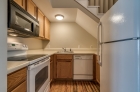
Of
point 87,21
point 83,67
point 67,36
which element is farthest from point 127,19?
point 67,36

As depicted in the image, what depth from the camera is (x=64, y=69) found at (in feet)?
10.9

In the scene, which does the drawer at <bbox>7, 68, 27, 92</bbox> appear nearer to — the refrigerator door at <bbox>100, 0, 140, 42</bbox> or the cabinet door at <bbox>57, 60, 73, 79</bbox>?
the refrigerator door at <bbox>100, 0, 140, 42</bbox>

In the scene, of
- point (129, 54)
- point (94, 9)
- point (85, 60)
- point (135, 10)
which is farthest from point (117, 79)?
point (85, 60)

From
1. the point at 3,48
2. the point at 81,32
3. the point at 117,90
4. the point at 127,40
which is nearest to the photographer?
the point at 3,48

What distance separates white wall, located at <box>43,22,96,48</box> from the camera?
4.03m

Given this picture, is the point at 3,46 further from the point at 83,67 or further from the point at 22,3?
the point at 83,67

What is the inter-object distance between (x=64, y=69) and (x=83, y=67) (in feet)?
1.88

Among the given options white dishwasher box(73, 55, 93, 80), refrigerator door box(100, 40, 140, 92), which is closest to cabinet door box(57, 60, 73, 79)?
white dishwasher box(73, 55, 93, 80)

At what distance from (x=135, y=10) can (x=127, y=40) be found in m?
0.25

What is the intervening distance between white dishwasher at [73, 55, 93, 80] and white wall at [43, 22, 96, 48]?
80 cm

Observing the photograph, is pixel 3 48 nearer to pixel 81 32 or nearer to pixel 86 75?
pixel 86 75

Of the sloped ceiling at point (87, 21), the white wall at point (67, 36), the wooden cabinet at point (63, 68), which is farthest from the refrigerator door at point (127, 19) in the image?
the white wall at point (67, 36)

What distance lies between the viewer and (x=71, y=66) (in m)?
3.33

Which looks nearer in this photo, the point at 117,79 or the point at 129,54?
Result: the point at 129,54
